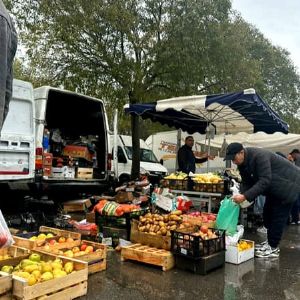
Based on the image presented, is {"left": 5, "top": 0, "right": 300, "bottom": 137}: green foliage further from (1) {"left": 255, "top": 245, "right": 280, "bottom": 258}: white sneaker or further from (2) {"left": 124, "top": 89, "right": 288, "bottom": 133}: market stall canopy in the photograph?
(1) {"left": 255, "top": 245, "right": 280, "bottom": 258}: white sneaker

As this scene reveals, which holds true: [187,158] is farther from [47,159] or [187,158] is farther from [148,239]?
[148,239]

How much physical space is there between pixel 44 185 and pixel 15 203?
851 mm

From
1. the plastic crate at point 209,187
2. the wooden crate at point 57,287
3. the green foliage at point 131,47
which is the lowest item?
the wooden crate at point 57,287

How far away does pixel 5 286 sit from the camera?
351 cm

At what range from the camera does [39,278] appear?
3740mm

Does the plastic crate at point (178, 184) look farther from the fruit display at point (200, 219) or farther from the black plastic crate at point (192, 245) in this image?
the black plastic crate at point (192, 245)

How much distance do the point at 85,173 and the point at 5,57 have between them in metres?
7.75

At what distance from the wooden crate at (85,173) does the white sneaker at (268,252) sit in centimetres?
442

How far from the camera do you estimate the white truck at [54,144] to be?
7.32 meters

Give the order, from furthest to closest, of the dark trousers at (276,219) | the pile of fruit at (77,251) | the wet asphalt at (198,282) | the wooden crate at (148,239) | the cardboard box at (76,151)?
the cardboard box at (76,151) < the dark trousers at (276,219) < the wooden crate at (148,239) < the pile of fruit at (77,251) < the wet asphalt at (198,282)

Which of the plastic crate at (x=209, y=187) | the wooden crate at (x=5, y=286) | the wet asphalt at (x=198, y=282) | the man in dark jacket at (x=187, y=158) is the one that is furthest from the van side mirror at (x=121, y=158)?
the wooden crate at (x=5, y=286)

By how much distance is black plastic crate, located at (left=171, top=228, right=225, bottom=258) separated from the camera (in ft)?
16.0

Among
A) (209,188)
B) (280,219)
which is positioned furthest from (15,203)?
(280,219)

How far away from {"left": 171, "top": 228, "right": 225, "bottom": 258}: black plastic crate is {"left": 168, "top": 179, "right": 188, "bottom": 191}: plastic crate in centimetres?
300
